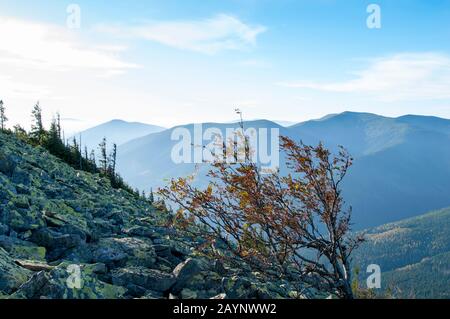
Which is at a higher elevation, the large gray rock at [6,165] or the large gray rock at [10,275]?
the large gray rock at [6,165]

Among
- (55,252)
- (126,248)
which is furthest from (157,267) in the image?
(55,252)

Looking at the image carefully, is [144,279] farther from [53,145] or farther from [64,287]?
[53,145]

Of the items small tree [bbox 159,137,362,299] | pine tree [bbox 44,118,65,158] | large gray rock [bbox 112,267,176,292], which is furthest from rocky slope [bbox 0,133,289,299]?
pine tree [bbox 44,118,65,158]

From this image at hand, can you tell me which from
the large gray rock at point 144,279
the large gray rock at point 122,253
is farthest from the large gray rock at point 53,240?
the large gray rock at point 144,279

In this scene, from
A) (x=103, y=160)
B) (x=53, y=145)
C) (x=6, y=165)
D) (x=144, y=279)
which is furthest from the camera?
(x=103, y=160)

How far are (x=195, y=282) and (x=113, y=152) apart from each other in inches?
2544

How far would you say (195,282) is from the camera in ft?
37.7

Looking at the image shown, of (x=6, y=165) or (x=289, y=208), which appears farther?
(x=6, y=165)

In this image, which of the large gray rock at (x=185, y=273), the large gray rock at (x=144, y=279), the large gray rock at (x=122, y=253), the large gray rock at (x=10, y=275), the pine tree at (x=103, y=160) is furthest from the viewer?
the pine tree at (x=103, y=160)

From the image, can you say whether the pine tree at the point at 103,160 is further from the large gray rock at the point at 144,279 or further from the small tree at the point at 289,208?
the small tree at the point at 289,208

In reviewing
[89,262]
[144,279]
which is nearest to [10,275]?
[89,262]

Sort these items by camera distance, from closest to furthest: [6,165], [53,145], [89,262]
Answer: [89,262] < [6,165] < [53,145]

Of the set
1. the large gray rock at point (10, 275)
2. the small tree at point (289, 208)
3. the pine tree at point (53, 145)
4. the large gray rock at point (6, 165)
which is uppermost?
the pine tree at point (53, 145)

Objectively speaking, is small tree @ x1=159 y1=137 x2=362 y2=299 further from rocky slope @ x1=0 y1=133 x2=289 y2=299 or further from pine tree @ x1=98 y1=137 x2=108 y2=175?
pine tree @ x1=98 y1=137 x2=108 y2=175
